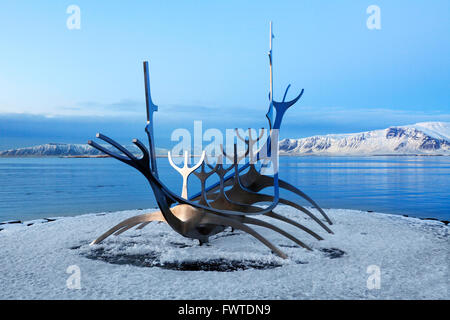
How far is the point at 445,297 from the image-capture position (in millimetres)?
4949

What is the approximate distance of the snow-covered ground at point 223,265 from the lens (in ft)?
16.9

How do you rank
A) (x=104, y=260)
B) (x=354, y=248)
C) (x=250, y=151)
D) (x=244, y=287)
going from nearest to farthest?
1. (x=244, y=287)
2. (x=104, y=260)
3. (x=354, y=248)
4. (x=250, y=151)

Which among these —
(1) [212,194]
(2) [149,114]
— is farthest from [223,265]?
(1) [212,194]

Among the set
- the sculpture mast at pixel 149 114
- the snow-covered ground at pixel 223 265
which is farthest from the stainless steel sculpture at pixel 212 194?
the snow-covered ground at pixel 223 265

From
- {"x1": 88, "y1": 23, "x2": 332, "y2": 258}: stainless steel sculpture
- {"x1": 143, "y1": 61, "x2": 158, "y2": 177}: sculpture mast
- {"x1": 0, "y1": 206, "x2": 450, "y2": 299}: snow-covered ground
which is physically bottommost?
{"x1": 0, "y1": 206, "x2": 450, "y2": 299}: snow-covered ground

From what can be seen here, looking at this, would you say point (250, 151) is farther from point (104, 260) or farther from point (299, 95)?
point (104, 260)

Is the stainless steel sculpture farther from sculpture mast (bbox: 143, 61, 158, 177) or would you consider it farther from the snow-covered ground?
the snow-covered ground

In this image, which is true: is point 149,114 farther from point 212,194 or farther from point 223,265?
point 212,194

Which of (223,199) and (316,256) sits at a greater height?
(223,199)

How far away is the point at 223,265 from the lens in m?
6.43

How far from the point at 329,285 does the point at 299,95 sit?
499 cm

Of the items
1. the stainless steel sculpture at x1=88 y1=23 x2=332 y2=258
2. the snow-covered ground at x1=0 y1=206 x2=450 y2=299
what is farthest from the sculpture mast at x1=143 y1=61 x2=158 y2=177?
the snow-covered ground at x1=0 y1=206 x2=450 y2=299

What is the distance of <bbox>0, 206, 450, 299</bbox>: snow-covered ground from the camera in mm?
5156
